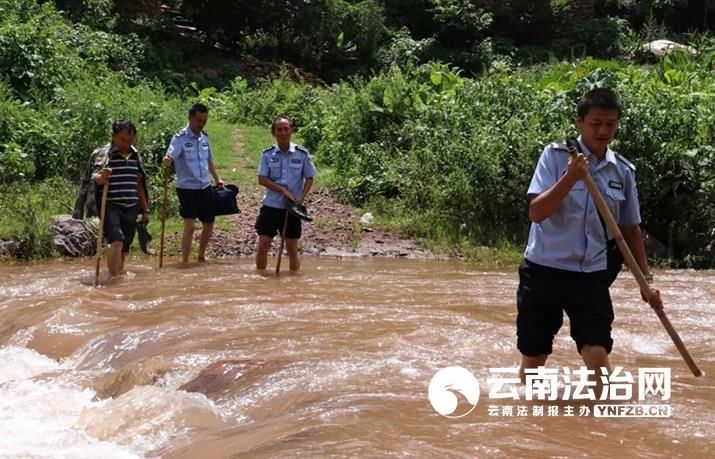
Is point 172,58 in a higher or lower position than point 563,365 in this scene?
higher

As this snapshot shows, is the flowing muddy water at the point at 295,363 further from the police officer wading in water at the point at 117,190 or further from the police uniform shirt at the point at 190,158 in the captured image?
the police uniform shirt at the point at 190,158

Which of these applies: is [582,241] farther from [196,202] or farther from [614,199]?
[196,202]

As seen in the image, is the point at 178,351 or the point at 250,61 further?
the point at 250,61

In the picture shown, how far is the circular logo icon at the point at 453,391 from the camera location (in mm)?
4609

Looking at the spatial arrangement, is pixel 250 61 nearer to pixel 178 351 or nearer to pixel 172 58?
pixel 172 58

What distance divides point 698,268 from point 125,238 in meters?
6.45

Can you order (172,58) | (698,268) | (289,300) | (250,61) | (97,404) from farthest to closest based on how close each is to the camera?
(250,61) → (172,58) → (698,268) → (289,300) → (97,404)

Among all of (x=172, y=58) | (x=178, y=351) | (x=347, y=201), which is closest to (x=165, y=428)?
(x=178, y=351)

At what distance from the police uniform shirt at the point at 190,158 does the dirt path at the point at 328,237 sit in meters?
1.47

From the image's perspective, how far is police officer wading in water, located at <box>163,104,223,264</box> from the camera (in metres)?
Answer: 9.42

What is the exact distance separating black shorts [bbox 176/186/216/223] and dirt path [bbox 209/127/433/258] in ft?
4.04

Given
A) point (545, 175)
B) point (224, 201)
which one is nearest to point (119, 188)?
point (224, 201)

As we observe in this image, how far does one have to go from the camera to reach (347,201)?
13195mm

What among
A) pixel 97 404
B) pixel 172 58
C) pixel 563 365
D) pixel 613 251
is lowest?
pixel 97 404
